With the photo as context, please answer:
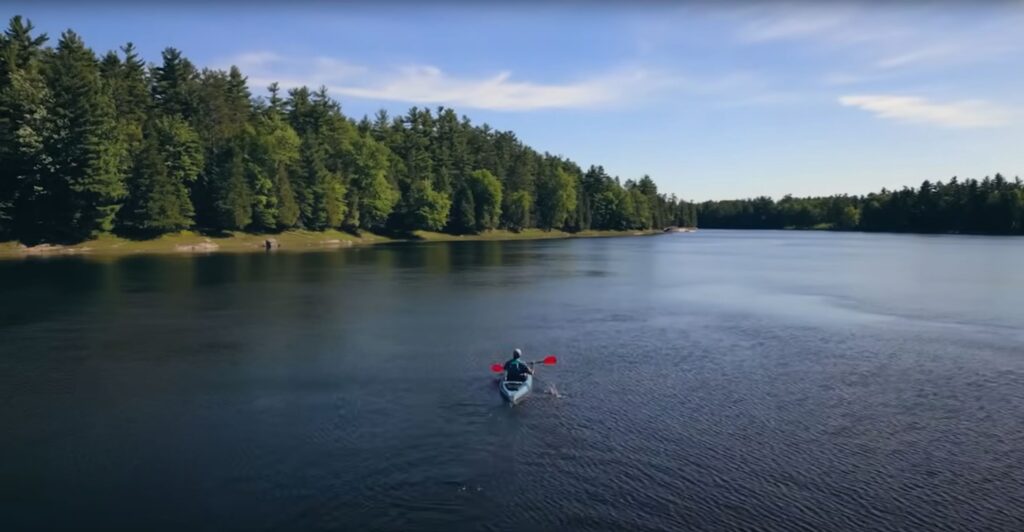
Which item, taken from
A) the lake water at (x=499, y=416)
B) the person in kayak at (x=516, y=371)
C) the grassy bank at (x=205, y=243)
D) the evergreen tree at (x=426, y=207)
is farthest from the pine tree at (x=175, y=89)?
the person in kayak at (x=516, y=371)

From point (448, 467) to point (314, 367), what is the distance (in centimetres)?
1454

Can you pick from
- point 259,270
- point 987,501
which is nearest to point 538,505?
point 987,501

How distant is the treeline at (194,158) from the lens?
313 feet

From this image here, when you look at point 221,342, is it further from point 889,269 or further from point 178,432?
point 889,269

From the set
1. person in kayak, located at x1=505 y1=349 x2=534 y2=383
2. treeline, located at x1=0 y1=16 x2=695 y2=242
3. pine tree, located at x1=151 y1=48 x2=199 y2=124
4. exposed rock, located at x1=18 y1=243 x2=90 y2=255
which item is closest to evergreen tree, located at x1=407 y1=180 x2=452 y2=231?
treeline, located at x1=0 y1=16 x2=695 y2=242

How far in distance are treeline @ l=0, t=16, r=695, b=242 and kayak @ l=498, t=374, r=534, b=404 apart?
86.7 m

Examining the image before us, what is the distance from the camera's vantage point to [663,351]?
38719 mm

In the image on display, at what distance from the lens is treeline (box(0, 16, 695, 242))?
95.5 m

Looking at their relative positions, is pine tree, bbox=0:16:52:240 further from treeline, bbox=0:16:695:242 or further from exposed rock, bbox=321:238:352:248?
exposed rock, bbox=321:238:352:248

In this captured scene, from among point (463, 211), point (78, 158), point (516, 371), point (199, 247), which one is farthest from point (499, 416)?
point (463, 211)

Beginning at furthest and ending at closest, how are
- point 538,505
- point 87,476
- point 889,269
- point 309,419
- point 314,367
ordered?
point 889,269 → point 314,367 → point 309,419 → point 87,476 → point 538,505

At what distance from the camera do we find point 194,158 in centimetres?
11688

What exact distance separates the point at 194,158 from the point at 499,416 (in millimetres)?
106036

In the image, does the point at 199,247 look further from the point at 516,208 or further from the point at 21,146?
the point at 516,208
